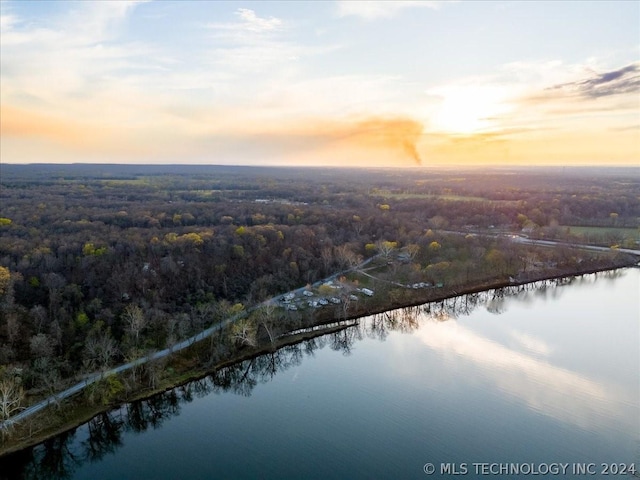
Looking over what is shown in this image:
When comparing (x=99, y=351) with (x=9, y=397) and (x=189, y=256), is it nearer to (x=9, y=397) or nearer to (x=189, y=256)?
Result: (x=9, y=397)

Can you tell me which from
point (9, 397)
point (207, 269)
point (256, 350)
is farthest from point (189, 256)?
point (9, 397)

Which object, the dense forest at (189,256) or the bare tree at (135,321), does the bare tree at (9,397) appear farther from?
the bare tree at (135,321)

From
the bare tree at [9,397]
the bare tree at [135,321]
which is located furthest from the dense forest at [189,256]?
the bare tree at [9,397]

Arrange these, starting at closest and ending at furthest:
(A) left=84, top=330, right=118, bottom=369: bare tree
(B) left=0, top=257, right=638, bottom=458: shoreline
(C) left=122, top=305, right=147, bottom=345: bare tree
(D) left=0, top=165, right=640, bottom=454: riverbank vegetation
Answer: (B) left=0, top=257, right=638, bottom=458: shoreline < (A) left=84, top=330, right=118, bottom=369: bare tree < (D) left=0, top=165, right=640, bottom=454: riverbank vegetation < (C) left=122, top=305, right=147, bottom=345: bare tree

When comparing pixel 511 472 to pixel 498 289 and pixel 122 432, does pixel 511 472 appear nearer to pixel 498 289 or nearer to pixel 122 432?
pixel 122 432

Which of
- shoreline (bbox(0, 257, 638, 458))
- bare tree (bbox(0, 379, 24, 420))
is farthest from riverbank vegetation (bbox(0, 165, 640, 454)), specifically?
shoreline (bbox(0, 257, 638, 458))

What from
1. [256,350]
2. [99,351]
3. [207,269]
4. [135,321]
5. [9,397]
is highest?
[207,269]

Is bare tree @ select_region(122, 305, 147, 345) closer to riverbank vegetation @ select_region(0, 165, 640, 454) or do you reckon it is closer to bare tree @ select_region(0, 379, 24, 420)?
riverbank vegetation @ select_region(0, 165, 640, 454)

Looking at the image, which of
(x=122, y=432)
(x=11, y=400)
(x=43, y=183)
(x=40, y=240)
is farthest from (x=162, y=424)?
(x=43, y=183)
